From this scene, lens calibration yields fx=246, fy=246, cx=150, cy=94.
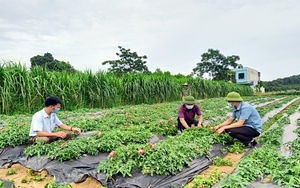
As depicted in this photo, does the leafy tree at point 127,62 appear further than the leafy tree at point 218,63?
No

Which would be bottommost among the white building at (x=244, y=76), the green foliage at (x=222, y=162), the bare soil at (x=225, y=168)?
the bare soil at (x=225, y=168)

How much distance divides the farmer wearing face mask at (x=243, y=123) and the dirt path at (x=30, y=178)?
248 centimetres

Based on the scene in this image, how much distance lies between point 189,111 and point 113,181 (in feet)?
10.5

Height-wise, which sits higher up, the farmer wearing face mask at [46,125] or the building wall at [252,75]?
the building wall at [252,75]

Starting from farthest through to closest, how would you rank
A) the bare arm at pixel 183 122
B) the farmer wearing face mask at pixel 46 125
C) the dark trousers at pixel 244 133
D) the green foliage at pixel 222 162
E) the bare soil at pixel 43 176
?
the bare arm at pixel 183 122 < the dark trousers at pixel 244 133 < the farmer wearing face mask at pixel 46 125 < the green foliage at pixel 222 162 < the bare soil at pixel 43 176

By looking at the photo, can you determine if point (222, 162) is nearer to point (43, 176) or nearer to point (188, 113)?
point (188, 113)

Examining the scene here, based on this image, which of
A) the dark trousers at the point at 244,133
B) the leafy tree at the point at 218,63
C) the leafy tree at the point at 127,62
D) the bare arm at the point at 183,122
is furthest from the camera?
the leafy tree at the point at 218,63

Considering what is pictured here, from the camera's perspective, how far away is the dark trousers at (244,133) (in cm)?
452

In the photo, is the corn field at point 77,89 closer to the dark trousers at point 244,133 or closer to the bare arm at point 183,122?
the bare arm at point 183,122

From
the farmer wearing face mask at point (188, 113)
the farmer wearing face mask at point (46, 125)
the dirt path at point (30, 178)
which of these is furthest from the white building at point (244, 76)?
the dirt path at point (30, 178)

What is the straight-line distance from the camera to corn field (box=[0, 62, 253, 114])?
8.35 meters

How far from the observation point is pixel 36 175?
12.0 feet

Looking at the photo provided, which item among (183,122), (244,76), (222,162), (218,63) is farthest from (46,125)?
(244,76)

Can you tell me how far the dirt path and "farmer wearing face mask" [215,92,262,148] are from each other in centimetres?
248
